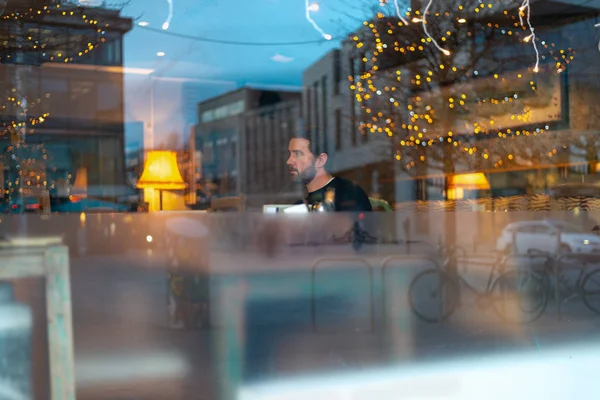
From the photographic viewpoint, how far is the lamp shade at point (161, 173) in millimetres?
3889

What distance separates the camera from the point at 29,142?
320cm

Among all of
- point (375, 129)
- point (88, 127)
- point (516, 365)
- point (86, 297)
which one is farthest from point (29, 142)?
point (375, 129)

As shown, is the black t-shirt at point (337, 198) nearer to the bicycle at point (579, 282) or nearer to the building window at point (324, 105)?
the bicycle at point (579, 282)

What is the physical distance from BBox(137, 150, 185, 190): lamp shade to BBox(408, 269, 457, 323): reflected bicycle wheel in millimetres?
1921

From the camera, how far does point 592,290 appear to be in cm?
271

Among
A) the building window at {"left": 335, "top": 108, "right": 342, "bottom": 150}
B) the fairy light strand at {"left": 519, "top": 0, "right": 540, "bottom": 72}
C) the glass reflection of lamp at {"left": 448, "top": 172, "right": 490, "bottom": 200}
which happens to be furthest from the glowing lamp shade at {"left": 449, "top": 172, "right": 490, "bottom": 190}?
the fairy light strand at {"left": 519, "top": 0, "right": 540, "bottom": 72}

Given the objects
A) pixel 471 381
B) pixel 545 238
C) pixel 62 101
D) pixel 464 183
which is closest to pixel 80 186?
pixel 62 101

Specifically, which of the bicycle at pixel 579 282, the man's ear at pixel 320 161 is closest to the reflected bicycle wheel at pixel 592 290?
the bicycle at pixel 579 282

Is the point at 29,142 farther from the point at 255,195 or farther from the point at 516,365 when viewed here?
the point at 516,365

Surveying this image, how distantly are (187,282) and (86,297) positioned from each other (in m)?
0.36

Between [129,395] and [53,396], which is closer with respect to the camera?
[53,396]

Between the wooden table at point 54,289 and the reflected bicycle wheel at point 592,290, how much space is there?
7.09 ft

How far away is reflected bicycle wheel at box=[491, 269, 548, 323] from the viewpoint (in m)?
2.58

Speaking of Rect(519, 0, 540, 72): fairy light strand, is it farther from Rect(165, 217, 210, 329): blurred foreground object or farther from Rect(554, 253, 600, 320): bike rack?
Rect(165, 217, 210, 329): blurred foreground object
